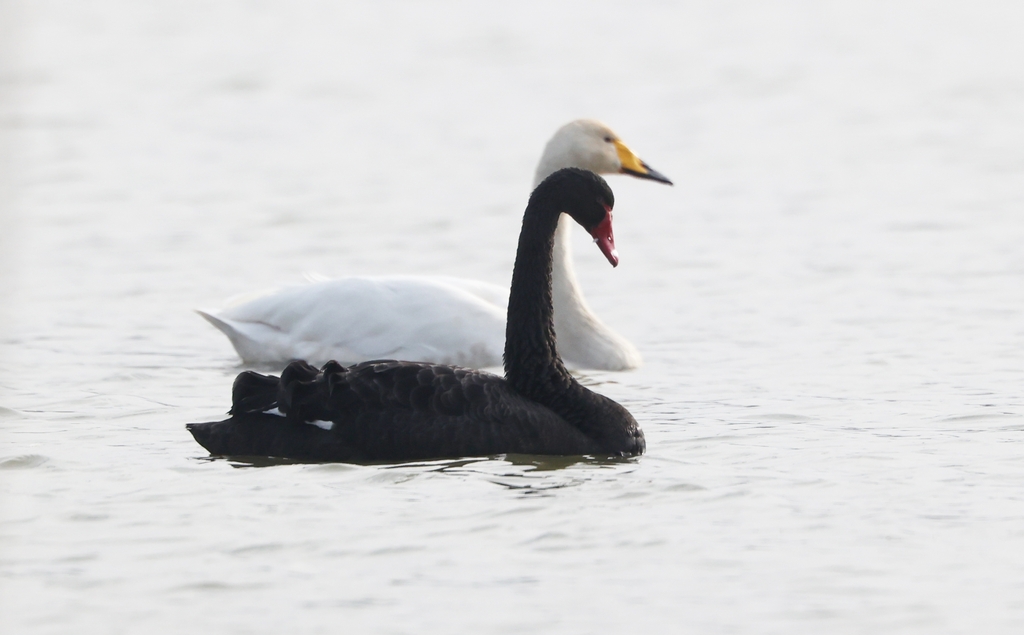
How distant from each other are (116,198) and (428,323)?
6526mm

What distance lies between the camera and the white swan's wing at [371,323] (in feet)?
30.2

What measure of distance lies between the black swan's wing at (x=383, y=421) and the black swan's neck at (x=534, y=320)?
7.7 inches

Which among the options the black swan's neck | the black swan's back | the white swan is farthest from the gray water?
the black swan's neck

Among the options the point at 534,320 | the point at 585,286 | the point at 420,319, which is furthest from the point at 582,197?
the point at 585,286

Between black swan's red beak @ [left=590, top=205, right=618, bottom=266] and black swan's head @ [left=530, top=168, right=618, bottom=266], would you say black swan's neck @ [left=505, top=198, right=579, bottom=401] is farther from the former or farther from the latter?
black swan's red beak @ [left=590, top=205, right=618, bottom=266]

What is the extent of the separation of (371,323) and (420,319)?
28 cm

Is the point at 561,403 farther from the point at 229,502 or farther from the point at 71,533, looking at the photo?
the point at 71,533

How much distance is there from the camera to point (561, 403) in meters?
7.35

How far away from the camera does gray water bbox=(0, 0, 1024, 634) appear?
5625mm

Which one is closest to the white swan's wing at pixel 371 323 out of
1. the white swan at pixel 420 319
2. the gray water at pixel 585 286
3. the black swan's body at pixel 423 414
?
the white swan at pixel 420 319

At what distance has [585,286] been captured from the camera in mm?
12062

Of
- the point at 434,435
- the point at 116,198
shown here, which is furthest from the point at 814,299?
the point at 116,198

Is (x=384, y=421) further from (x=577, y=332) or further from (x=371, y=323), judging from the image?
(x=577, y=332)

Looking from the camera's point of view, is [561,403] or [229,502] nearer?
[229,502]
